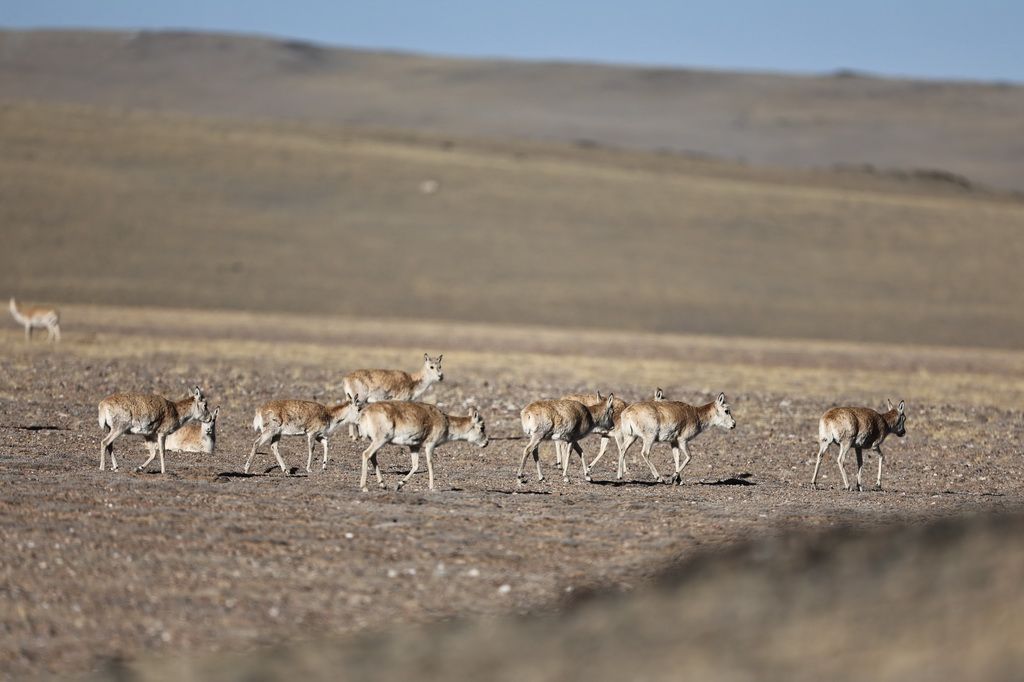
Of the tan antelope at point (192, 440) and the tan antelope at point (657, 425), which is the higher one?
the tan antelope at point (657, 425)

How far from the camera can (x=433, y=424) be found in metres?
14.2

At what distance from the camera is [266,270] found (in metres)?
60.8

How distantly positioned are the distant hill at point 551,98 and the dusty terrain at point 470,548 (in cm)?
10929

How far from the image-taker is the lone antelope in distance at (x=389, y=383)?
2058cm

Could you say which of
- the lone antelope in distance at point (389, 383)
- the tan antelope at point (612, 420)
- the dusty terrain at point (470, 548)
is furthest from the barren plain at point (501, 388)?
the lone antelope in distance at point (389, 383)

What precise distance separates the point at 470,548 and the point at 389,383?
1043cm

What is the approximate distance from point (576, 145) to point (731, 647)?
10070 centimetres

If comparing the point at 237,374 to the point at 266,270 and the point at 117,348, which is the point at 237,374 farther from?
the point at 266,270

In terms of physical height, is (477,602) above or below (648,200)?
below

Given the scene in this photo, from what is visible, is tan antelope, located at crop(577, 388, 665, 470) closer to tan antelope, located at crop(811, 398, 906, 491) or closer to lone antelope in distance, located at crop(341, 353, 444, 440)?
tan antelope, located at crop(811, 398, 906, 491)

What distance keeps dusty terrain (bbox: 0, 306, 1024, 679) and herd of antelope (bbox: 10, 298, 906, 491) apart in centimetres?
43

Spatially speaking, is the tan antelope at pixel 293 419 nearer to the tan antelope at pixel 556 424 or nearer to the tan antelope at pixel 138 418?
the tan antelope at pixel 138 418

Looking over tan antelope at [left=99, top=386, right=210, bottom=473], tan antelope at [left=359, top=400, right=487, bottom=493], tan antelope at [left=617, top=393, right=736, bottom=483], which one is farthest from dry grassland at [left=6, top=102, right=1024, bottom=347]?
A: tan antelope at [left=359, top=400, right=487, bottom=493]

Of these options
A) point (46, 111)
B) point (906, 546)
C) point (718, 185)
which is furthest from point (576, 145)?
point (906, 546)
